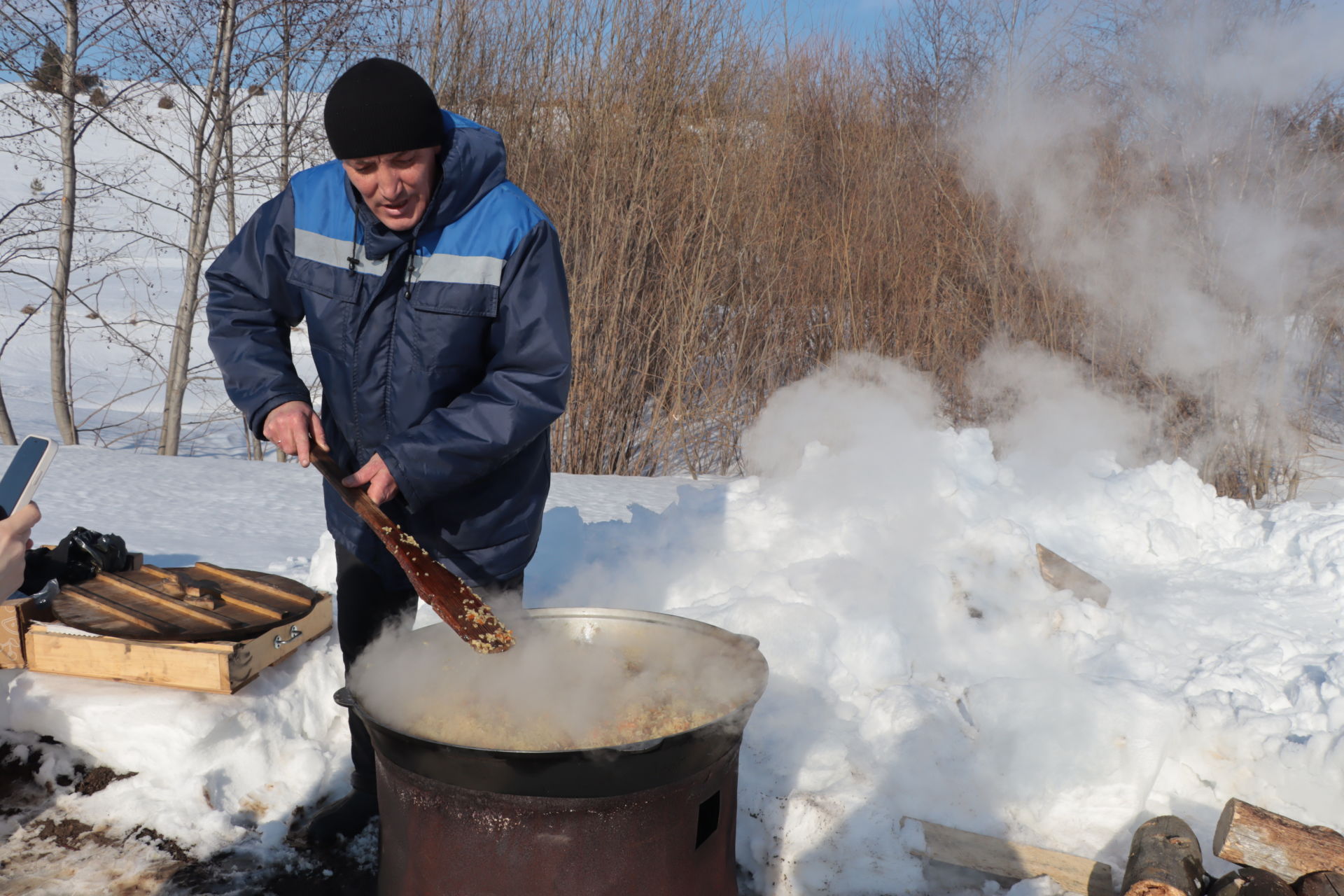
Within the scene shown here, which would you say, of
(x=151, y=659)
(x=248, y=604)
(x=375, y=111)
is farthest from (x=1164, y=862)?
(x=151, y=659)

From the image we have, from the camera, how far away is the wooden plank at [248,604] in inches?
118

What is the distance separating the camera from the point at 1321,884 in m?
2.21

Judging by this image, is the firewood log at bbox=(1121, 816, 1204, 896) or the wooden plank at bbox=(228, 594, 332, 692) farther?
the wooden plank at bbox=(228, 594, 332, 692)

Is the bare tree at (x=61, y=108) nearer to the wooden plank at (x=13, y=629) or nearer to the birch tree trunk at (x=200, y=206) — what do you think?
the birch tree trunk at (x=200, y=206)

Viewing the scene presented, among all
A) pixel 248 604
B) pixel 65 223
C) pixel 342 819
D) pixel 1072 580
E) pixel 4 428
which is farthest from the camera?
pixel 4 428

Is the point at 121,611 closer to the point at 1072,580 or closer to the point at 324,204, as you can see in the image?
the point at 324,204

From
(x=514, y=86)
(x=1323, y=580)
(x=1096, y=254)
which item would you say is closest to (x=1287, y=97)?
(x=1096, y=254)

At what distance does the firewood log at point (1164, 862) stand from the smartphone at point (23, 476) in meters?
2.54

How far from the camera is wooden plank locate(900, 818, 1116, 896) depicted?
2438mm

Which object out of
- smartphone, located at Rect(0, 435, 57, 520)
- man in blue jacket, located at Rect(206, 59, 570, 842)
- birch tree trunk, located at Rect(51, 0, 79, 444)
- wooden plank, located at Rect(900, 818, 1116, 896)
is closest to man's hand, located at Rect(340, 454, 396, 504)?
man in blue jacket, located at Rect(206, 59, 570, 842)

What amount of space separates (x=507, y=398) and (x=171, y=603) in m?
1.66

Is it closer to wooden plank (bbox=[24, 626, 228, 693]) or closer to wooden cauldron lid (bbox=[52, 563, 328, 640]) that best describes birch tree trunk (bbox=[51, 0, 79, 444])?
wooden cauldron lid (bbox=[52, 563, 328, 640])

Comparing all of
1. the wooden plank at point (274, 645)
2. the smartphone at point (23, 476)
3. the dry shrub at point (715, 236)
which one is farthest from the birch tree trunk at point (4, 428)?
the smartphone at point (23, 476)

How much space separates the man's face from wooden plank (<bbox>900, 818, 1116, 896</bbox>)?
7.30 ft
